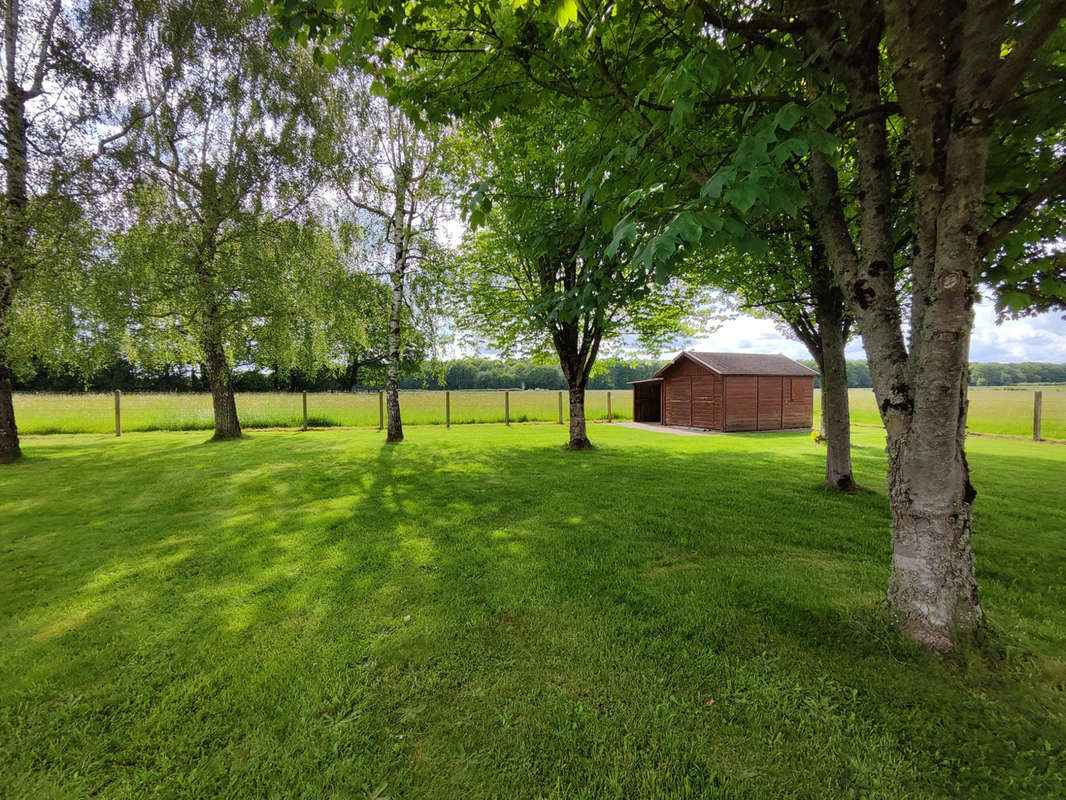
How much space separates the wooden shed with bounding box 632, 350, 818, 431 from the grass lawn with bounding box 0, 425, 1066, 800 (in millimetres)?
11024

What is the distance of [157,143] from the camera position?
9.64m

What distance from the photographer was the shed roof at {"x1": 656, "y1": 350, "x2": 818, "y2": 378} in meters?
16.5

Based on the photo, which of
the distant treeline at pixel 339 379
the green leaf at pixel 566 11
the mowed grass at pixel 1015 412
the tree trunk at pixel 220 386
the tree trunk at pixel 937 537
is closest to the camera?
the green leaf at pixel 566 11

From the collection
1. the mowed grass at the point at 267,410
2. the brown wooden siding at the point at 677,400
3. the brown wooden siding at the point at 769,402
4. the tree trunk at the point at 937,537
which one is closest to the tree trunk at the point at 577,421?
the mowed grass at the point at 267,410

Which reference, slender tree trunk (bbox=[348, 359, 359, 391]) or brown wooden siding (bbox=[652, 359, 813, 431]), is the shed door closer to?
brown wooden siding (bbox=[652, 359, 813, 431])

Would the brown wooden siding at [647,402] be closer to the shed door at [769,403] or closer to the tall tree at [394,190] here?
the shed door at [769,403]

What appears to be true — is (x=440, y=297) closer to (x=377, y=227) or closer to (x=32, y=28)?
(x=377, y=227)

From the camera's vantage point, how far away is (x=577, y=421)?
10.9m

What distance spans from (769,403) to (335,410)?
18.8 meters

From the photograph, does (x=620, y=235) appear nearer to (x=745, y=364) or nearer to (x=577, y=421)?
(x=577, y=421)

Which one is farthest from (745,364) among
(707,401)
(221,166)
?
(221,166)

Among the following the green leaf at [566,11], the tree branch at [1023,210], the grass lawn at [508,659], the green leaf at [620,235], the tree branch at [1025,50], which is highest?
the green leaf at [566,11]

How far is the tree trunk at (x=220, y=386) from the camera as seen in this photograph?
11.4 m

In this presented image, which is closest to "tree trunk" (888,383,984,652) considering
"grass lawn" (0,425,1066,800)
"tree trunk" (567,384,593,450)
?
"grass lawn" (0,425,1066,800)
